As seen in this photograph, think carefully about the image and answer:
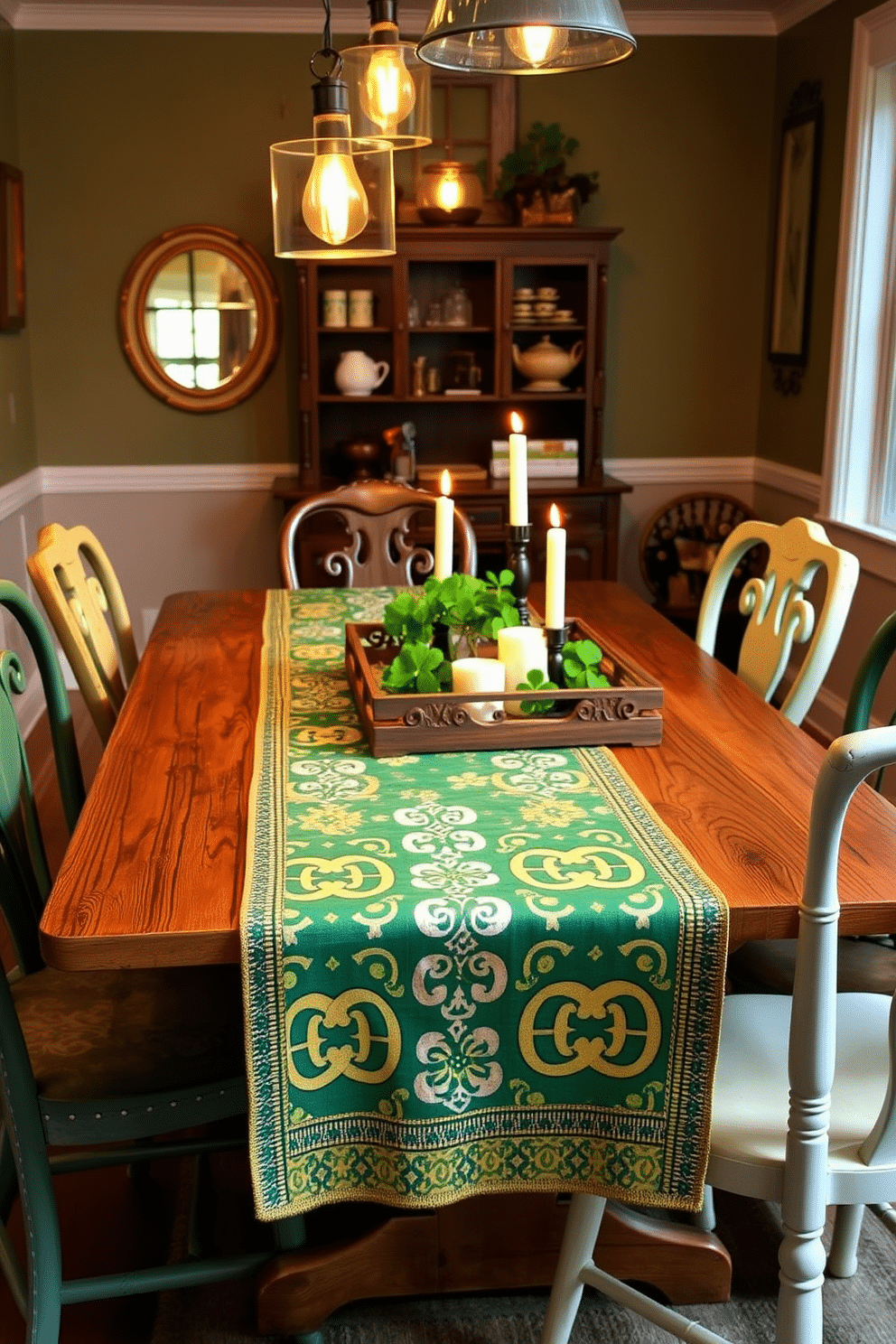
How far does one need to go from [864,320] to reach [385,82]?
8.26 ft

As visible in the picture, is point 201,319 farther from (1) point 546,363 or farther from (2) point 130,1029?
(2) point 130,1029

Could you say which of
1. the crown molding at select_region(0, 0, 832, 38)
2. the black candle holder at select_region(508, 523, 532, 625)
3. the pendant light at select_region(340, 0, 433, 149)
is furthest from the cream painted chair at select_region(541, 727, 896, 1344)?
the crown molding at select_region(0, 0, 832, 38)

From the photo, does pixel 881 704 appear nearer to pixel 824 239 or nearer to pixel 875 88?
pixel 824 239

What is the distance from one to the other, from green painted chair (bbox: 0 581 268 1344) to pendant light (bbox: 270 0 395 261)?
26.9 inches

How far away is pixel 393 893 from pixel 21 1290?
741mm

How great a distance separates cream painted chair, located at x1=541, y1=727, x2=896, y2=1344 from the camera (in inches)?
50.6

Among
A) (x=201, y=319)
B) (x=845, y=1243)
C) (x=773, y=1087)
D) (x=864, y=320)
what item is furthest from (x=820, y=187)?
(x=773, y=1087)

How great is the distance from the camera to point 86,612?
2422 millimetres

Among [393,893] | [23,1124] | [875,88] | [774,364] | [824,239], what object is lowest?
[23,1124]

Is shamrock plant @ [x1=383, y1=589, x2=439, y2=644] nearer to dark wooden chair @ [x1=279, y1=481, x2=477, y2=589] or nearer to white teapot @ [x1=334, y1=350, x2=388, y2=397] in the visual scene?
dark wooden chair @ [x1=279, y1=481, x2=477, y2=589]

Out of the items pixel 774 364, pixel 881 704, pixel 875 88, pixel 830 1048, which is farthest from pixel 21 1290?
pixel 774 364

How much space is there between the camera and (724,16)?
15.6 feet

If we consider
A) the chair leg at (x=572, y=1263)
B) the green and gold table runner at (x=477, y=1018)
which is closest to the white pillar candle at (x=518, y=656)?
the green and gold table runner at (x=477, y=1018)

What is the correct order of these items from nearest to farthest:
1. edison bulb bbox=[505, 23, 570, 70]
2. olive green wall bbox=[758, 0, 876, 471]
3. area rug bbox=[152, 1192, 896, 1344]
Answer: edison bulb bbox=[505, 23, 570, 70] → area rug bbox=[152, 1192, 896, 1344] → olive green wall bbox=[758, 0, 876, 471]
